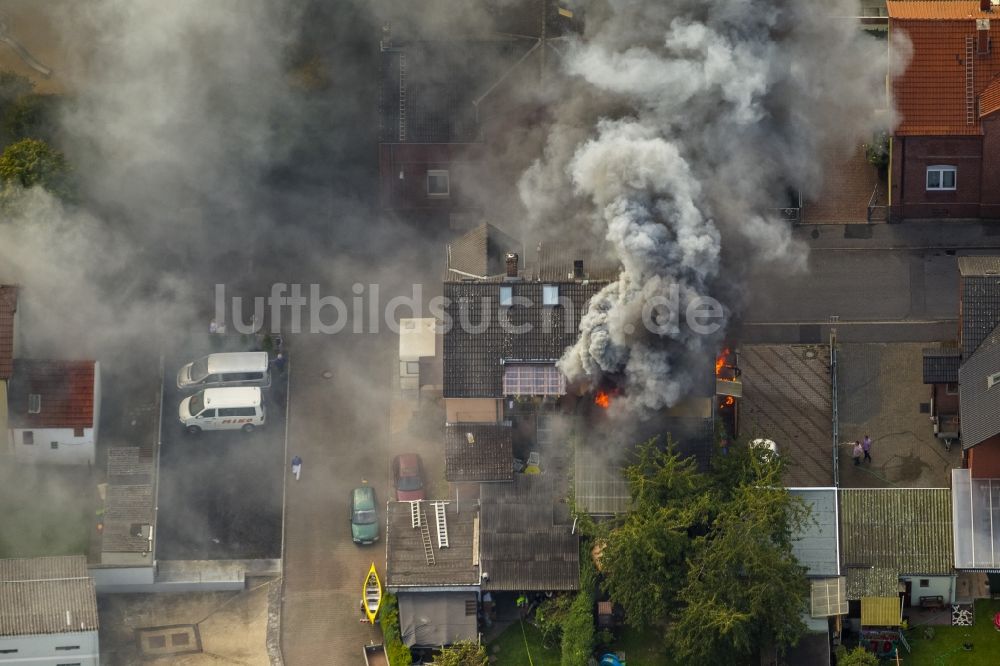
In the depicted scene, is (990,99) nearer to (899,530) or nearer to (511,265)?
(899,530)

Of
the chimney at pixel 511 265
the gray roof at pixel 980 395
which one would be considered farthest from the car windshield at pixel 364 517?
the gray roof at pixel 980 395

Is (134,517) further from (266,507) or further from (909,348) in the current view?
(909,348)

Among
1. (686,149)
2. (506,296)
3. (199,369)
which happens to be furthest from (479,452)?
(686,149)

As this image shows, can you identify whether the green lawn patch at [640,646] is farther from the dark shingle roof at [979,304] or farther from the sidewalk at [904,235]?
the sidewalk at [904,235]

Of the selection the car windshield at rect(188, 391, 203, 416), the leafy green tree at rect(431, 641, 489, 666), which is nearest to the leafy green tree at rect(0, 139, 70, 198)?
the car windshield at rect(188, 391, 203, 416)

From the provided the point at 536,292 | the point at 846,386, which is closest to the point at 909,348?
the point at 846,386

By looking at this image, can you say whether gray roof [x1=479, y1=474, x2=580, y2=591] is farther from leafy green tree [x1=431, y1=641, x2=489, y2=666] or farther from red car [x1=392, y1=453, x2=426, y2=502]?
red car [x1=392, y1=453, x2=426, y2=502]

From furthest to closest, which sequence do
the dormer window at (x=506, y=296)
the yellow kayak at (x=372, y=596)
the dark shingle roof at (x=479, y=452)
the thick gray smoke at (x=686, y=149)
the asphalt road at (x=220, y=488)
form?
1. the asphalt road at (x=220, y=488)
2. the dark shingle roof at (x=479, y=452)
3. the dormer window at (x=506, y=296)
4. the yellow kayak at (x=372, y=596)
5. the thick gray smoke at (x=686, y=149)
